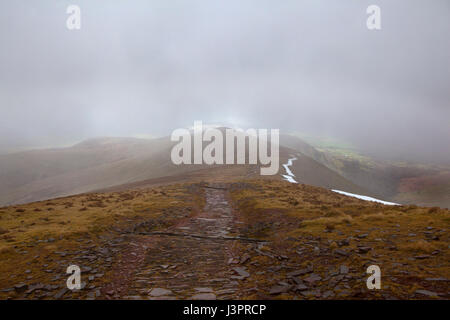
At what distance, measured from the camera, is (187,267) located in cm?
1241

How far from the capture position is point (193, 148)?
146m

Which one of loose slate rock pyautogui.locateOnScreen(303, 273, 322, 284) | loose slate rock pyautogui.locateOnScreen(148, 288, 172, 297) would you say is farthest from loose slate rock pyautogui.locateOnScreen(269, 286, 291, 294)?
loose slate rock pyautogui.locateOnScreen(148, 288, 172, 297)

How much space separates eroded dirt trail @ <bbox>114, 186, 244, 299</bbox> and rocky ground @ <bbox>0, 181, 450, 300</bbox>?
0.04 metres

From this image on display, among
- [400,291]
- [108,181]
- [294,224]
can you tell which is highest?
[400,291]

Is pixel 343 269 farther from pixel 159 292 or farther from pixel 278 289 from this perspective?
pixel 159 292

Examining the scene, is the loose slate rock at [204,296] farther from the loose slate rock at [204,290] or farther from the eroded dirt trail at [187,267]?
the loose slate rock at [204,290]

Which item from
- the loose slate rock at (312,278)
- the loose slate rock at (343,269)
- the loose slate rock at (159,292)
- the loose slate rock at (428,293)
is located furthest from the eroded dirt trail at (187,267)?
the loose slate rock at (428,293)

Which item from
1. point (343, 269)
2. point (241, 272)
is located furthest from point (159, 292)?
point (343, 269)

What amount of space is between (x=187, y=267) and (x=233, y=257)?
2473mm

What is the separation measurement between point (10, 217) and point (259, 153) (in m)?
103

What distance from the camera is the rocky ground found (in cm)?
959

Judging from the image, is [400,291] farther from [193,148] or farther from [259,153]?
[193,148]
